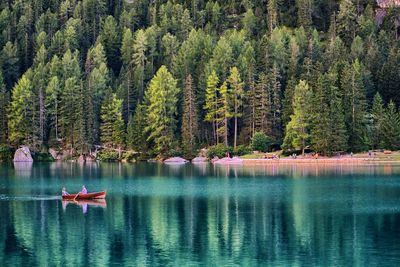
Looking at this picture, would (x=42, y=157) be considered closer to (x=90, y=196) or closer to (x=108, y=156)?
(x=108, y=156)

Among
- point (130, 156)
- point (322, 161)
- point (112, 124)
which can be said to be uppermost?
point (112, 124)

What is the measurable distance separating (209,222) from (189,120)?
8365cm

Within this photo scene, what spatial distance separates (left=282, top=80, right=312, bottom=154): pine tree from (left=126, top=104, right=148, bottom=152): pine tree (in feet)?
85.4

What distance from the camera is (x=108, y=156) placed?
472 ft

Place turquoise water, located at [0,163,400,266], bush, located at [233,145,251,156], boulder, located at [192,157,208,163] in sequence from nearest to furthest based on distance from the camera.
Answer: turquoise water, located at [0,163,400,266] < bush, located at [233,145,251,156] < boulder, located at [192,157,208,163]

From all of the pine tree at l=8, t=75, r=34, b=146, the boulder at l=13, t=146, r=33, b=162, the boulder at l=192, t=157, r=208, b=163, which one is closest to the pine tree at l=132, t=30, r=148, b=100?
the pine tree at l=8, t=75, r=34, b=146

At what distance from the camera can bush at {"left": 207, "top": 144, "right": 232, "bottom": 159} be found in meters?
133

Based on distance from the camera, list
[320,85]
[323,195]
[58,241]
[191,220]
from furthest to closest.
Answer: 1. [320,85]
2. [323,195]
3. [191,220]
4. [58,241]

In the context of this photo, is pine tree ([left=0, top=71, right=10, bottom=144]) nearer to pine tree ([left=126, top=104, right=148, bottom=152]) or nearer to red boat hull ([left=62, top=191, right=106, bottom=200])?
pine tree ([left=126, top=104, right=148, bottom=152])

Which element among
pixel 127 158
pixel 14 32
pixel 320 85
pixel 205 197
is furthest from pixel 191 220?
pixel 14 32

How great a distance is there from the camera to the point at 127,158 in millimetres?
141875

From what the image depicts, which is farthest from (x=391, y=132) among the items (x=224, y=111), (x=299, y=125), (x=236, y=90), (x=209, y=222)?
(x=209, y=222)

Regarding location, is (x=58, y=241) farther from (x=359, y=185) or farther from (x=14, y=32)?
(x=14, y=32)

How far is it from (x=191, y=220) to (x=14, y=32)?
14245cm
